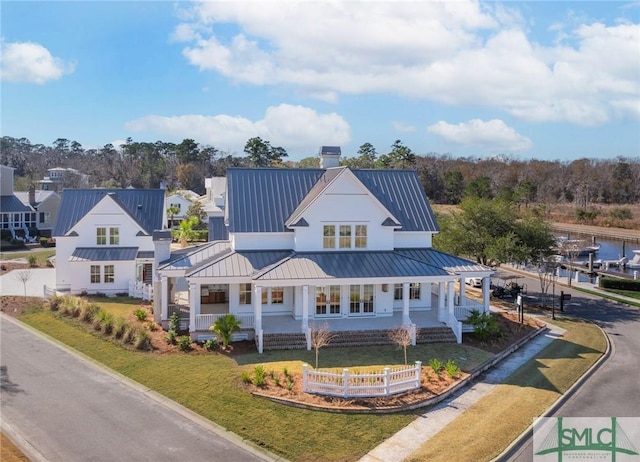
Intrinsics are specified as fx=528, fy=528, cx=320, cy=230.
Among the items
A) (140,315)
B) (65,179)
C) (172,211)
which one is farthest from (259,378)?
(65,179)

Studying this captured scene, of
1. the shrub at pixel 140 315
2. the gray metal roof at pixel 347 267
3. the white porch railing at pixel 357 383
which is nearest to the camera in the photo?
the white porch railing at pixel 357 383

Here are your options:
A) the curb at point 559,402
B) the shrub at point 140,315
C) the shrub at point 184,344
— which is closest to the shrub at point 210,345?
the shrub at point 184,344

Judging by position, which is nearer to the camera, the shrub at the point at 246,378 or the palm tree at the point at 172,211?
the shrub at the point at 246,378

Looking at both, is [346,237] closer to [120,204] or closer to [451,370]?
[451,370]

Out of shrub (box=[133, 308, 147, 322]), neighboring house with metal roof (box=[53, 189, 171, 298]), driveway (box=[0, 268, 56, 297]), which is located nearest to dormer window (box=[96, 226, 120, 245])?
neighboring house with metal roof (box=[53, 189, 171, 298])

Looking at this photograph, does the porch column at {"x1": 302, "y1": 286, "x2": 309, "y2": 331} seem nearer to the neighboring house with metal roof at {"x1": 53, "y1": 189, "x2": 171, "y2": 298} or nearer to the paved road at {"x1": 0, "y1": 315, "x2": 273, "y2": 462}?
the paved road at {"x1": 0, "y1": 315, "x2": 273, "y2": 462}

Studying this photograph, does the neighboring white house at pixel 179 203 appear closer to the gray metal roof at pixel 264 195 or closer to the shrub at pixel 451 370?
the gray metal roof at pixel 264 195
